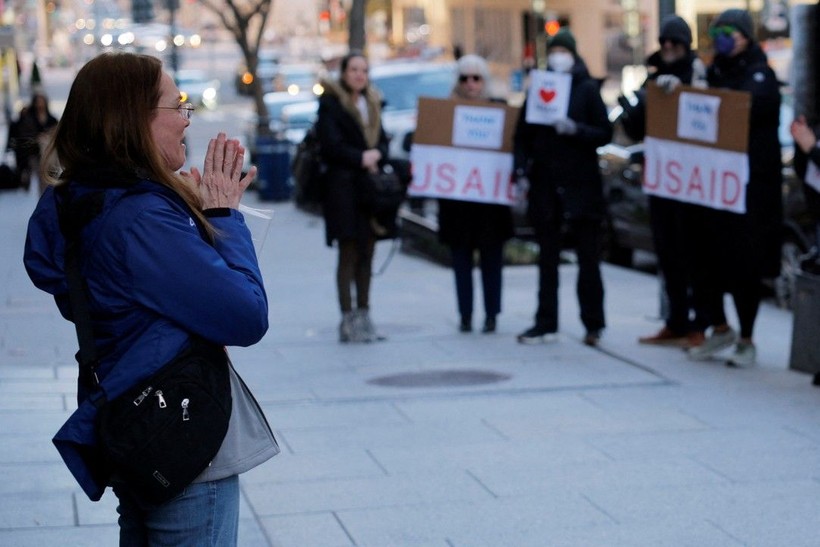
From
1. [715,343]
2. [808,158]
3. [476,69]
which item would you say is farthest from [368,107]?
[808,158]

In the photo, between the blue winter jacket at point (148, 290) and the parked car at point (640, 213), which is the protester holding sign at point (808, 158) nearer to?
the parked car at point (640, 213)

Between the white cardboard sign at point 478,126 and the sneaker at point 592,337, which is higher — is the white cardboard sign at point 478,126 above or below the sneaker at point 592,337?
above

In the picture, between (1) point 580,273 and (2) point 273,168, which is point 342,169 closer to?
(1) point 580,273

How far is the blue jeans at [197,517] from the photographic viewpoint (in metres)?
3.11

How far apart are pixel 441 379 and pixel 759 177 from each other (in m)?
2.21

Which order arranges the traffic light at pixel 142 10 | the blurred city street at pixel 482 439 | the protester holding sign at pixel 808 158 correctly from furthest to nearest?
1. the traffic light at pixel 142 10
2. the protester holding sign at pixel 808 158
3. the blurred city street at pixel 482 439

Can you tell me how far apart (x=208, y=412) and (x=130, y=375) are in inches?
6.9

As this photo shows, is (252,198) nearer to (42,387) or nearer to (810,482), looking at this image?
(42,387)

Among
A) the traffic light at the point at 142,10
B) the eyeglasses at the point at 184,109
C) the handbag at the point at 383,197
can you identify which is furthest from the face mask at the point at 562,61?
the traffic light at the point at 142,10

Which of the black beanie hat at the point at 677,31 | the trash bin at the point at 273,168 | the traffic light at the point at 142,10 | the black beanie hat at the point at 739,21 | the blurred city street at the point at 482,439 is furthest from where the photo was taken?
the traffic light at the point at 142,10

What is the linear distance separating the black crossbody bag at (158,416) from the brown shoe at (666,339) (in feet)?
22.2

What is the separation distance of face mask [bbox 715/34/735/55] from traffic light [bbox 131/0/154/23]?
20.5 meters

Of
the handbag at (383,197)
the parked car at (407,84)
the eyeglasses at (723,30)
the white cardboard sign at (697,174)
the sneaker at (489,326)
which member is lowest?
the sneaker at (489,326)

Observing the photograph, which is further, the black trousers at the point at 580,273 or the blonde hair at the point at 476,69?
the blonde hair at the point at 476,69
